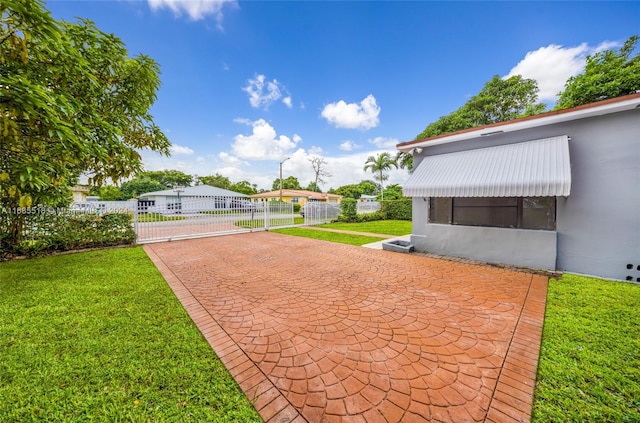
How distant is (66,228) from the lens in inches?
404

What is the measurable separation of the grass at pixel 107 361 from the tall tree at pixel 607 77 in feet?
108

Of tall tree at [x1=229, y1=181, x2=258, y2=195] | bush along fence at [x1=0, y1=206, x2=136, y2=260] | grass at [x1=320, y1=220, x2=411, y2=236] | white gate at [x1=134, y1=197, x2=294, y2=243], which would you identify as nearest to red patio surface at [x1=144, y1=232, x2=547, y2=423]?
bush along fence at [x1=0, y1=206, x2=136, y2=260]

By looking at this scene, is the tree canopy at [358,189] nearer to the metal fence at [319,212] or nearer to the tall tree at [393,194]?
the tall tree at [393,194]

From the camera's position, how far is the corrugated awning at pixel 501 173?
6801mm

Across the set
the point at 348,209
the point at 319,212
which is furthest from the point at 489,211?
the point at 348,209

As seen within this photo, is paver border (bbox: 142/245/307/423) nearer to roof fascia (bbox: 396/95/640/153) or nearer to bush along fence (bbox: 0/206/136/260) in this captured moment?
bush along fence (bbox: 0/206/136/260)

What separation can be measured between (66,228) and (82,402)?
11.7m

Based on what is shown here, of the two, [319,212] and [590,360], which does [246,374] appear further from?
[319,212]

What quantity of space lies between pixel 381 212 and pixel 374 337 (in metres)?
25.7

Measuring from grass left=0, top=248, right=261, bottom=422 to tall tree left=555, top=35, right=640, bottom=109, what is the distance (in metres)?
32.9

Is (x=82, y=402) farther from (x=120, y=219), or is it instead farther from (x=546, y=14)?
(x=546, y=14)

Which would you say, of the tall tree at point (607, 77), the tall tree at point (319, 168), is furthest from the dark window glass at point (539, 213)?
the tall tree at point (319, 168)

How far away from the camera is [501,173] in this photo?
771cm

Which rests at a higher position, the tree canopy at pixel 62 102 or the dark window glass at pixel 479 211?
the tree canopy at pixel 62 102
